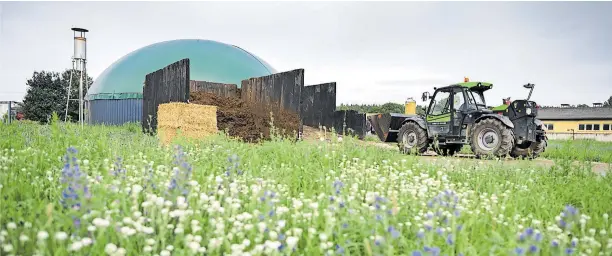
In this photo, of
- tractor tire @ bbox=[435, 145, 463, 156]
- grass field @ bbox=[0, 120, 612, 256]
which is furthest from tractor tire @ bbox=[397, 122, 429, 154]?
grass field @ bbox=[0, 120, 612, 256]

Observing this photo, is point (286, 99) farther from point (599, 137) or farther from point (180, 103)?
point (599, 137)

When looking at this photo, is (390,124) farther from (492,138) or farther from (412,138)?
(492,138)

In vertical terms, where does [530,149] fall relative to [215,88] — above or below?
below

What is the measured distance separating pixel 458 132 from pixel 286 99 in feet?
17.2

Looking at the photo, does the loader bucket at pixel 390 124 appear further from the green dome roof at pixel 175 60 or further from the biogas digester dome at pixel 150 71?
the biogas digester dome at pixel 150 71

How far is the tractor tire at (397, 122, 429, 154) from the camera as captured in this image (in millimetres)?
12406

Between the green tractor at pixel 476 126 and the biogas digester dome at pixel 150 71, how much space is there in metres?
13.6

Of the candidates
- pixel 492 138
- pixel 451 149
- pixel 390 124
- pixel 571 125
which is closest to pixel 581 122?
pixel 571 125

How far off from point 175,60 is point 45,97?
74.9 feet

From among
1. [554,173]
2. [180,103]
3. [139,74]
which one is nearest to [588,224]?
[554,173]

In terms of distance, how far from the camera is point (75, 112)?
3747 cm

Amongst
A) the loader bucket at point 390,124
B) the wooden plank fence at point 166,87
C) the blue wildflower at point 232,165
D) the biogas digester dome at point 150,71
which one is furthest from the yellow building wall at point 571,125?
the blue wildflower at point 232,165

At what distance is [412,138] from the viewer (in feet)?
42.3

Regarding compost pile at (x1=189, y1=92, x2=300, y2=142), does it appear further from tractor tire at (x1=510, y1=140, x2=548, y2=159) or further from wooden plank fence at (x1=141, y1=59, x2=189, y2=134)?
tractor tire at (x1=510, y1=140, x2=548, y2=159)
